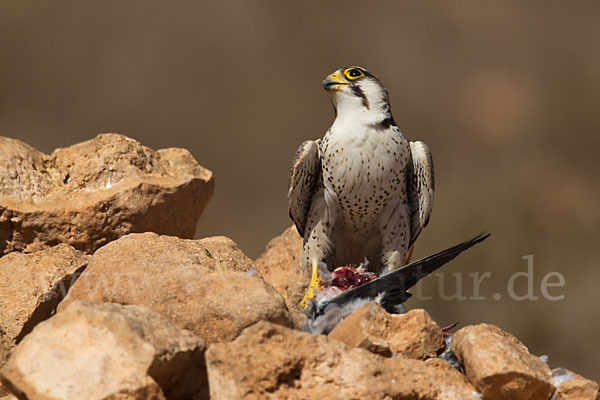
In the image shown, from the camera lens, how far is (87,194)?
2969 mm

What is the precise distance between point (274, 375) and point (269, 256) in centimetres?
233

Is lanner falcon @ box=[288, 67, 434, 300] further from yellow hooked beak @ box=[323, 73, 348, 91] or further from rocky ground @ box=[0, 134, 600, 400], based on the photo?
rocky ground @ box=[0, 134, 600, 400]

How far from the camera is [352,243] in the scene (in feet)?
10.8

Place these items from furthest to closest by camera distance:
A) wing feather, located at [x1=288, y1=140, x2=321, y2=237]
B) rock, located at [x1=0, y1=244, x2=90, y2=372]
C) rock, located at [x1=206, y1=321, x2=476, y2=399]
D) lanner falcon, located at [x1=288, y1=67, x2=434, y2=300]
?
1. wing feather, located at [x1=288, y1=140, x2=321, y2=237]
2. lanner falcon, located at [x1=288, y1=67, x2=434, y2=300]
3. rock, located at [x1=0, y1=244, x2=90, y2=372]
4. rock, located at [x1=206, y1=321, x2=476, y2=399]

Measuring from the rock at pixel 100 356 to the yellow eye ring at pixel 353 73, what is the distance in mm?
1636

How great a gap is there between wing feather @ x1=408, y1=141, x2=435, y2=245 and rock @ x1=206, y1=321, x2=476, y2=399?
1533mm

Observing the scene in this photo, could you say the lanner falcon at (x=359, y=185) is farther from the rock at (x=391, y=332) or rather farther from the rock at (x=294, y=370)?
the rock at (x=294, y=370)

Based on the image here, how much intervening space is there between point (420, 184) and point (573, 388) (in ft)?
4.66

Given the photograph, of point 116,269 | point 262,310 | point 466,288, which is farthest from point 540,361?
point 466,288

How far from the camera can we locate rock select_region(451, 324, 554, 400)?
1.84 m

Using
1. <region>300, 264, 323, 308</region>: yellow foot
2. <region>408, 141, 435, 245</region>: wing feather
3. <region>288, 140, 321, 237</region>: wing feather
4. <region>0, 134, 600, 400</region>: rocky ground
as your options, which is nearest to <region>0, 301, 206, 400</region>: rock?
<region>0, 134, 600, 400</region>: rocky ground

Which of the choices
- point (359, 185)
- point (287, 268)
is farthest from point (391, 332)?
point (287, 268)

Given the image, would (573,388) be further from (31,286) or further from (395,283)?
(31,286)

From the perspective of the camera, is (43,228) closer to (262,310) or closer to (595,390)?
(262,310)
